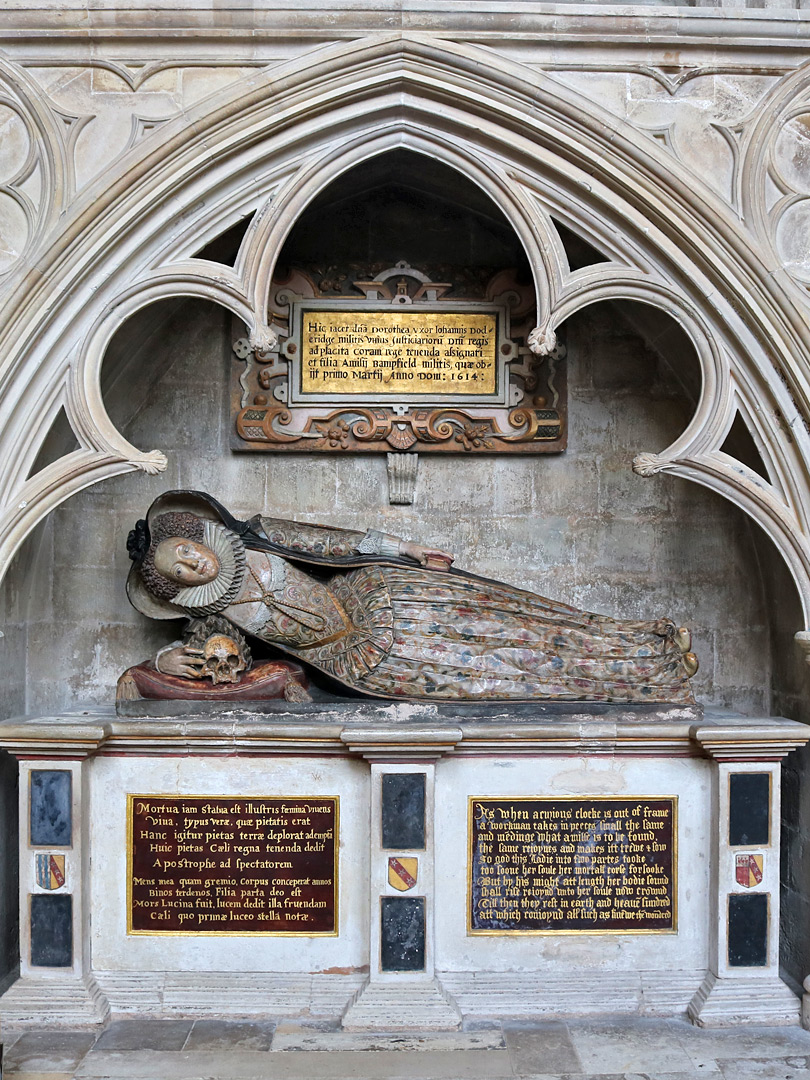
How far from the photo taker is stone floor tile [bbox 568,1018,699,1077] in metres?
3.54

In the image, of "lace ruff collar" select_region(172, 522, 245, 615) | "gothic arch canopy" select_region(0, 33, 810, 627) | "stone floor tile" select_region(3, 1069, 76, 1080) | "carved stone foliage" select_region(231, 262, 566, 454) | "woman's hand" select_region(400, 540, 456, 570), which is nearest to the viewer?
"stone floor tile" select_region(3, 1069, 76, 1080)

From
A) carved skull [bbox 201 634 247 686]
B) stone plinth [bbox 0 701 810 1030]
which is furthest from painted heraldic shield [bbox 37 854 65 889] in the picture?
carved skull [bbox 201 634 247 686]

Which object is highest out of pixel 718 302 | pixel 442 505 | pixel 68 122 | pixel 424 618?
pixel 68 122

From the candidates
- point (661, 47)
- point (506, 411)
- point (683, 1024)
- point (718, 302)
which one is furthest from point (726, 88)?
point (683, 1024)

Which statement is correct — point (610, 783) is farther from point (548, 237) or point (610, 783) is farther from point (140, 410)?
point (140, 410)

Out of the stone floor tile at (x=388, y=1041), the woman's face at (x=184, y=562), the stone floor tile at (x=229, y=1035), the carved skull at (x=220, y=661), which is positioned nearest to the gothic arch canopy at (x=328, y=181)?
the woman's face at (x=184, y=562)

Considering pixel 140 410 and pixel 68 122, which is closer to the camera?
pixel 68 122

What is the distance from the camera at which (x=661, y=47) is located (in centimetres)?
399

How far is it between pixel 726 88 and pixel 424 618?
2.45 m

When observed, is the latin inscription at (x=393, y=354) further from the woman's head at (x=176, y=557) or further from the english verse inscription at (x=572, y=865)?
the english verse inscription at (x=572, y=865)

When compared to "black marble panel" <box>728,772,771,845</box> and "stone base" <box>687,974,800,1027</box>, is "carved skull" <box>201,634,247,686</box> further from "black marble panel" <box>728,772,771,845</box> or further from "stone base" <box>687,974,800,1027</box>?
"stone base" <box>687,974,800,1027</box>

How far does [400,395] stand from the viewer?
4887mm

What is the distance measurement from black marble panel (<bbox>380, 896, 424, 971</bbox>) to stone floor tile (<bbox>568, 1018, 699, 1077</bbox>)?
65cm

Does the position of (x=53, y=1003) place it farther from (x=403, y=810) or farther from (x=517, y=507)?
(x=517, y=507)
